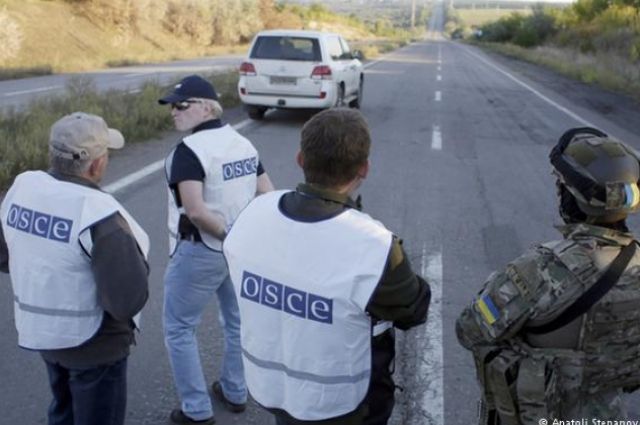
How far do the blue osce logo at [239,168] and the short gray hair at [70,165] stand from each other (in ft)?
2.72

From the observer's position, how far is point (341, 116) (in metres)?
2.34

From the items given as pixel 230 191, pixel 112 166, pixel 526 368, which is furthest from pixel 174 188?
pixel 112 166

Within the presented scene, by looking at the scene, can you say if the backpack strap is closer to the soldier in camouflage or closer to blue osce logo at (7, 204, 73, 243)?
the soldier in camouflage

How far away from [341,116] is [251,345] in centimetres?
79

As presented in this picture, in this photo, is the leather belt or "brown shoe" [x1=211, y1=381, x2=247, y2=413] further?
"brown shoe" [x1=211, y1=381, x2=247, y2=413]

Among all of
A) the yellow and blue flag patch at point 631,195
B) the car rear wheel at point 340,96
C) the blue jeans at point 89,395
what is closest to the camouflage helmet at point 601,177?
the yellow and blue flag patch at point 631,195

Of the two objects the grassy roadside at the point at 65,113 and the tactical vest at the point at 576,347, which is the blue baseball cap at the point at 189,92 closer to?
the tactical vest at the point at 576,347

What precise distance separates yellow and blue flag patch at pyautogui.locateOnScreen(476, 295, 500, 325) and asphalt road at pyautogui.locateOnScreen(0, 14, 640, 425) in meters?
1.83

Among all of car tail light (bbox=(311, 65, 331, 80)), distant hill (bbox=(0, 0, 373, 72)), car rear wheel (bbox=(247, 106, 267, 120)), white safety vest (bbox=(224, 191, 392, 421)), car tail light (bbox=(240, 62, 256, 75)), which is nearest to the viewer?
white safety vest (bbox=(224, 191, 392, 421))

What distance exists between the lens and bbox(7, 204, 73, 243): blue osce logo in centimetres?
268

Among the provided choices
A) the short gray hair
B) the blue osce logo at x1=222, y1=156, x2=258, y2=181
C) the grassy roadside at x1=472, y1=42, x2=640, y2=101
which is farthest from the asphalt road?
the grassy roadside at x1=472, y1=42, x2=640, y2=101

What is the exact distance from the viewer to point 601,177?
2074mm

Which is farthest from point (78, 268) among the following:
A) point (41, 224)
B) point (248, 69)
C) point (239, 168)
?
point (248, 69)

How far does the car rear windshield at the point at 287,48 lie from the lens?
14.2m
